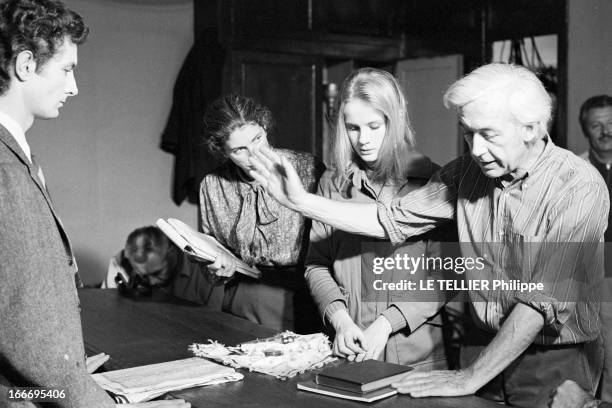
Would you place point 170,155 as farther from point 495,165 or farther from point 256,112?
point 495,165

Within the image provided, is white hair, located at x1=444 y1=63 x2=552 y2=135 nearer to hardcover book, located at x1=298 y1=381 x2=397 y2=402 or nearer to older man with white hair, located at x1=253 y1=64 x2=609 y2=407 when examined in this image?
older man with white hair, located at x1=253 y1=64 x2=609 y2=407

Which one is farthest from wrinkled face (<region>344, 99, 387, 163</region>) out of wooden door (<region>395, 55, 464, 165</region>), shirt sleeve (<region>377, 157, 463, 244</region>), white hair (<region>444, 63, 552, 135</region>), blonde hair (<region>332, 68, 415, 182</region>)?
wooden door (<region>395, 55, 464, 165</region>)

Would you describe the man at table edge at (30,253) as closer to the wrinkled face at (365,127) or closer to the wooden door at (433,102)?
the wrinkled face at (365,127)

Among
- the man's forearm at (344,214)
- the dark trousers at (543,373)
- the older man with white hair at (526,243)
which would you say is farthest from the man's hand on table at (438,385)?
the man's forearm at (344,214)

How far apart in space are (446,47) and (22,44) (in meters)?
5.37

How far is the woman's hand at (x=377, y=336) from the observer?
7.54 feet

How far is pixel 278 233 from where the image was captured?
3.05m

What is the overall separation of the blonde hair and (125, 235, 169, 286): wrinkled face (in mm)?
1871

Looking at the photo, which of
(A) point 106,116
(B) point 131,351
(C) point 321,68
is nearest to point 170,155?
(A) point 106,116

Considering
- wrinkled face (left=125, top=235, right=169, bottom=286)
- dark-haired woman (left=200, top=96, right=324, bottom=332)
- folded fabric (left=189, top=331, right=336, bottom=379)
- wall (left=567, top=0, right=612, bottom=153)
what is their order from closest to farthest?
folded fabric (left=189, top=331, right=336, bottom=379) → dark-haired woman (left=200, top=96, right=324, bottom=332) → wrinkled face (left=125, top=235, right=169, bottom=286) → wall (left=567, top=0, right=612, bottom=153)

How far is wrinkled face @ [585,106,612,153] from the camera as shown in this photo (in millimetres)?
4191

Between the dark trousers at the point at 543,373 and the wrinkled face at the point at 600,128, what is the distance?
236 centimetres

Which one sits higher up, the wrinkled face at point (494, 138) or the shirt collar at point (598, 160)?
the wrinkled face at point (494, 138)

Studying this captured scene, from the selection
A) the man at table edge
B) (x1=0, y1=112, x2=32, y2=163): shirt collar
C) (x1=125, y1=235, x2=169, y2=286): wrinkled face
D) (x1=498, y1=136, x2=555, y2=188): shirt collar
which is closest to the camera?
the man at table edge
